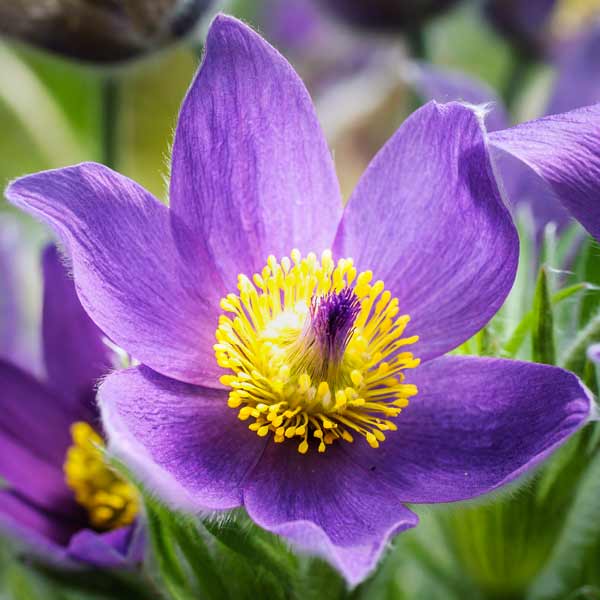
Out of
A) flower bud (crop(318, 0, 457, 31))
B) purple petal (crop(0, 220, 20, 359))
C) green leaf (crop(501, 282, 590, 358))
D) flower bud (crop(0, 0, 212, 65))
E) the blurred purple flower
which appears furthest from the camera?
the blurred purple flower

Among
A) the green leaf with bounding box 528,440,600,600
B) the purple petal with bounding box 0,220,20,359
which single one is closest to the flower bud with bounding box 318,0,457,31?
the purple petal with bounding box 0,220,20,359

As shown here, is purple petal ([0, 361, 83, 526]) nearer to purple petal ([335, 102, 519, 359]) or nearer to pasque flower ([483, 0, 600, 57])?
purple petal ([335, 102, 519, 359])

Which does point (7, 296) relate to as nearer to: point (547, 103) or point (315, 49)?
point (547, 103)

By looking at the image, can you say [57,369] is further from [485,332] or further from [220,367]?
[485,332]

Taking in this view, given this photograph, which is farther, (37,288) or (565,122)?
(37,288)

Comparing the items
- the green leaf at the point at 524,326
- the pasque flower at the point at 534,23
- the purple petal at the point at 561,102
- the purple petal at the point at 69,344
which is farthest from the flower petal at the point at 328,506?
the pasque flower at the point at 534,23

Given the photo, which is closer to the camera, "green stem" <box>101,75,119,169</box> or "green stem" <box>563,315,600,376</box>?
"green stem" <box>563,315,600,376</box>

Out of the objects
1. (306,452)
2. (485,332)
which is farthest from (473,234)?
(306,452)
